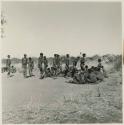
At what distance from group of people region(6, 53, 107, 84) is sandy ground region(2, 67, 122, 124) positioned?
3cm

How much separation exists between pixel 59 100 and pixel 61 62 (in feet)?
0.76

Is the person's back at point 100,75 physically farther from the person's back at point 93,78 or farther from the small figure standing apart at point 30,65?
the small figure standing apart at point 30,65

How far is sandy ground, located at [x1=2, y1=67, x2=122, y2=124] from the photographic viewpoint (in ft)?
6.10

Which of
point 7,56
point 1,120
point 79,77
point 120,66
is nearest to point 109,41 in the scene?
point 120,66

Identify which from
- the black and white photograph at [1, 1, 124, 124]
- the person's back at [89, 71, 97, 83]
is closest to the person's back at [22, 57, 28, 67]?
the black and white photograph at [1, 1, 124, 124]

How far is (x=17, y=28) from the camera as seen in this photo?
188cm

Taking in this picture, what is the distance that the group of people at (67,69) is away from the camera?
1881mm

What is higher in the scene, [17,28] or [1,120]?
[17,28]

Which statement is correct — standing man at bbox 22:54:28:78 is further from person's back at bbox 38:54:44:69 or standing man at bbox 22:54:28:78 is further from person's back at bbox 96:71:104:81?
person's back at bbox 96:71:104:81

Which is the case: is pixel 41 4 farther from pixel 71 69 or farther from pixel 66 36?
pixel 71 69

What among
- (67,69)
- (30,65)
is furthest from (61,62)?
(30,65)

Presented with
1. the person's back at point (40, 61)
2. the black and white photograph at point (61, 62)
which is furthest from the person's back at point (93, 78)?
the person's back at point (40, 61)

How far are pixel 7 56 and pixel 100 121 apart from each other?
26.9 inches

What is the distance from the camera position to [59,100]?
188cm
